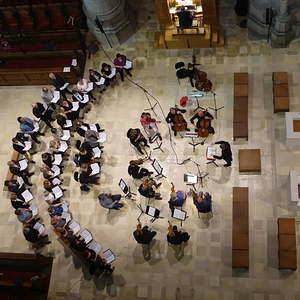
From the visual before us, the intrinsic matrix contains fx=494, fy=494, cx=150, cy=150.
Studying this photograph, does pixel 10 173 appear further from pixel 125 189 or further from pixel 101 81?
pixel 101 81

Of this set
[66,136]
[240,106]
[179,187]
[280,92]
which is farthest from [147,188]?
[280,92]

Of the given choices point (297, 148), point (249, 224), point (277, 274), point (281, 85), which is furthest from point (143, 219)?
point (281, 85)

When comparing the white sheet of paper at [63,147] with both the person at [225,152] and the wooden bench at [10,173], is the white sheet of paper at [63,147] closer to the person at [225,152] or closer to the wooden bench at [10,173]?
the wooden bench at [10,173]

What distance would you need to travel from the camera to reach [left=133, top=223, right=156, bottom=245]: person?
44.3 ft

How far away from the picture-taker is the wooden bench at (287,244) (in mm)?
12852

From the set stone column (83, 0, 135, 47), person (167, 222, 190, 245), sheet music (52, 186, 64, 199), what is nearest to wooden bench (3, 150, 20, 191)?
sheet music (52, 186, 64, 199)

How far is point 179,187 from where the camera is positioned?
14.6m

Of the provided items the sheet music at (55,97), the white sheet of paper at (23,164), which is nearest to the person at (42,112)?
the sheet music at (55,97)

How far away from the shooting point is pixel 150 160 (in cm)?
1512

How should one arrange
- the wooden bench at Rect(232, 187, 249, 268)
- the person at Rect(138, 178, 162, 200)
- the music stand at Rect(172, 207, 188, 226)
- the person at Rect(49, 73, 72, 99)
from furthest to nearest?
the person at Rect(49, 73, 72, 99) < the person at Rect(138, 178, 162, 200) < the music stand at Rect(172, 207, 188, 226) < the wooden bench at Rect(232, 187, 249, 268)

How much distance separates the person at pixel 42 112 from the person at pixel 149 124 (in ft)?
10.5

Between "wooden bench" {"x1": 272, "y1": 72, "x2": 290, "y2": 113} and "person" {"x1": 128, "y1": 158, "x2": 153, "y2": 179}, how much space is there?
4428 millimetres

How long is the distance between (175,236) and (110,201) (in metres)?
2.21

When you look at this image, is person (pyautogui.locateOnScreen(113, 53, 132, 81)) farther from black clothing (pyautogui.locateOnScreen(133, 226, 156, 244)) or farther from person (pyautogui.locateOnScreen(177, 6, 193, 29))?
black clothing (pyautogui.locateOnScreen(133, 226, 156, 244))
